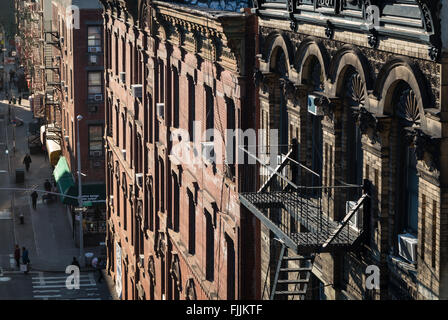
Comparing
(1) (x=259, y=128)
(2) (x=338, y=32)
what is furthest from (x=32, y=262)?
(2) (x=338, y=32)

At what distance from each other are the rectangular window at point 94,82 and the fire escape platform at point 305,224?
144ft

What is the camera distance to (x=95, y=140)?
62.7 m

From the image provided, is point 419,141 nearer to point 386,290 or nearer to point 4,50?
point 386,290

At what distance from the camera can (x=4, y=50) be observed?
146 metres

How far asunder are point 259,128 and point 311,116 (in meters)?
3.06

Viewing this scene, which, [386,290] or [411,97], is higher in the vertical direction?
[411,97]

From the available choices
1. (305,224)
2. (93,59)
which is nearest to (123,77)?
(93,59)

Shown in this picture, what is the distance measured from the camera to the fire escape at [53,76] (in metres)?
74.2

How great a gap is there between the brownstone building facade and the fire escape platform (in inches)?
125

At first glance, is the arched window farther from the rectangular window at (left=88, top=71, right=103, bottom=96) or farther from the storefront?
the rectangular window at (left=88, top=71, right=103, bottom=96)

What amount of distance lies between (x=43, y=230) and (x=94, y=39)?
44.0ft

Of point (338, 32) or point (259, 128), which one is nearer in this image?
point (338, 32)

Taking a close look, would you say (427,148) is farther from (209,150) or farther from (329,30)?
(209,150)

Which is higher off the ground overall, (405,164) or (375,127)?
(375,127)
